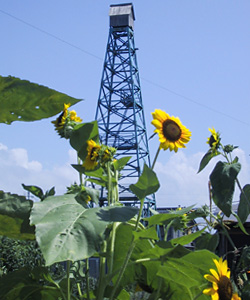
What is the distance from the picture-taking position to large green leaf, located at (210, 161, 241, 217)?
92 centimetres

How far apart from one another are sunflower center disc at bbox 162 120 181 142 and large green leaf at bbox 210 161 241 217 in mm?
182

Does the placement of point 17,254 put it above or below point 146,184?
below

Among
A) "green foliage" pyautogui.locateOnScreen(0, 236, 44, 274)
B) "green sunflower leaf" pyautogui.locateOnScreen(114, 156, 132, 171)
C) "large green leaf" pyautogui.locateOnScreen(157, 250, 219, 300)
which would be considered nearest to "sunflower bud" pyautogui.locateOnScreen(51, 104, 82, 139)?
"green sunflower leaf" pyautogui.locateOnScreen(114, 156, 132, 171)

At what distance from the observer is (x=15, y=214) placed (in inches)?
29.9

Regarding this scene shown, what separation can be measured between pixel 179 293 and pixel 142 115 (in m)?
20.3

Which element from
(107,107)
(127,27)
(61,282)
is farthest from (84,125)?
(127,27)

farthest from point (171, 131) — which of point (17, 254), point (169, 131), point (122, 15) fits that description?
point (122, 15)

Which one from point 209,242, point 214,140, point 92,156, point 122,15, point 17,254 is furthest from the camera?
point 122,15

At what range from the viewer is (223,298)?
760 millimetres

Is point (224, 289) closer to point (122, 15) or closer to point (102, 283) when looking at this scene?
point (102, 283)

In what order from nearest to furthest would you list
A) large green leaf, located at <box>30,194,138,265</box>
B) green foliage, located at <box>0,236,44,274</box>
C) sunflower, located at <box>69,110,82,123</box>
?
large green leaf, located at <box>30,194,138,265</box>
sunflower, located at <box>69,110,82,123</box>
green foliage, located at <box>0,236,44,274</box>

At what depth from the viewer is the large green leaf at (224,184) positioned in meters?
0.92

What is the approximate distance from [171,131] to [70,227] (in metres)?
0.29

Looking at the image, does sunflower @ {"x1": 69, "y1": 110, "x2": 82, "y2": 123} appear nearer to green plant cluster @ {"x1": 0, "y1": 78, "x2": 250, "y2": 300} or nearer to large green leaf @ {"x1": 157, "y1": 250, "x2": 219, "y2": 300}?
green plant cluster @ {"x1": 0, "y1": 78, "x2": 250, "y2": 300}
